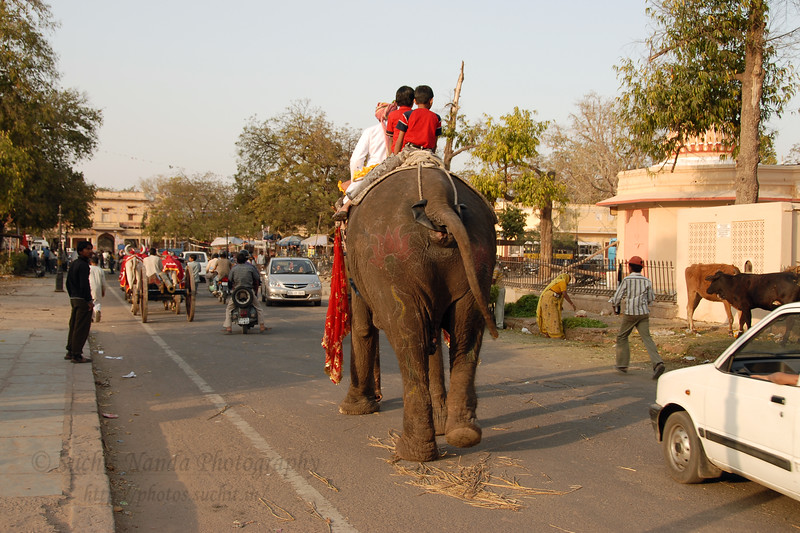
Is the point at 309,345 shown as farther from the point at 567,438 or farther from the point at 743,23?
the point at 743,23

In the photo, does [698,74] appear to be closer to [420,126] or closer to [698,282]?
[698,282]

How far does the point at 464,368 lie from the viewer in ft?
18.9

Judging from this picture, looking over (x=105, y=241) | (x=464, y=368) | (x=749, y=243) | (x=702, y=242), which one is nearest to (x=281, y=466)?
(x=464, y=368)

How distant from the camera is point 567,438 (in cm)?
687

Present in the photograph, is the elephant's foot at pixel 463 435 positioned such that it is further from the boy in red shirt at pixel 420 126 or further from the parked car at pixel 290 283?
the parked car at pixel 290 283

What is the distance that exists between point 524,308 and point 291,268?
988cm

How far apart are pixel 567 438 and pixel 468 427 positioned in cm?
176

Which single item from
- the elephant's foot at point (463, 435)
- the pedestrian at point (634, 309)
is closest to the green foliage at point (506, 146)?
the pedestrian at point (634, 309)

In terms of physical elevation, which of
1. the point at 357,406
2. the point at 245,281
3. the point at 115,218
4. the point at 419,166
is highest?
the point at 115,218

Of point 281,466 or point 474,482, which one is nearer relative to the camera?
point 474,482

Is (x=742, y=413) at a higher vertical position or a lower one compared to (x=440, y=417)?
higher

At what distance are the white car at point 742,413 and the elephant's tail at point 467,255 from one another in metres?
1.62

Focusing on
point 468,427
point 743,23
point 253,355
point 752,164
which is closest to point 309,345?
point 253,355

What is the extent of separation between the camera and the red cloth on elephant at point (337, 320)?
313 inches
